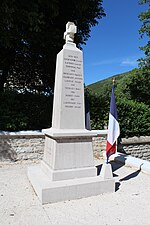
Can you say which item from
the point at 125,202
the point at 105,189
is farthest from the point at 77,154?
the point at 125,202

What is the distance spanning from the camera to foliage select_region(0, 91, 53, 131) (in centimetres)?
686

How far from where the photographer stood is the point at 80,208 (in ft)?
10.8

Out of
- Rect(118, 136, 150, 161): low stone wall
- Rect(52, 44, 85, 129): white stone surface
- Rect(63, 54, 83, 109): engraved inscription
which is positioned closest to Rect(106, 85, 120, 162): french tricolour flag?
Rect(52, 44, 85, 129): white stone surface

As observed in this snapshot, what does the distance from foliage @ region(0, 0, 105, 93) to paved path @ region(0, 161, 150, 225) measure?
5331 mm

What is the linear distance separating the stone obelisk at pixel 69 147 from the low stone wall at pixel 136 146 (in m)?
4.83

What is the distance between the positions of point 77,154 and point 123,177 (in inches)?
64.0

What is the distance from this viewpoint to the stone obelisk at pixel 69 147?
373cm

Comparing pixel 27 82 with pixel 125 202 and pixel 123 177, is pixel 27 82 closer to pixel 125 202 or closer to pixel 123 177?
pixel 123 177

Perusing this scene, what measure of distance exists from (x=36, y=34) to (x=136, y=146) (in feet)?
21.9

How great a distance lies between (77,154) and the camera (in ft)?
13.6

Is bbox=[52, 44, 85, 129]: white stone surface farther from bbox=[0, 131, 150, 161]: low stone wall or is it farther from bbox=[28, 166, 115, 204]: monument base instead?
bbox=[0, 131, 150, 161]: low stone wall

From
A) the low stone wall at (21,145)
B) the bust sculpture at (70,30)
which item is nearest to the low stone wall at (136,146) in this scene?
the low stone wall at (21,145)

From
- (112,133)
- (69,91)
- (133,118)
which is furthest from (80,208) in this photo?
(133,118)

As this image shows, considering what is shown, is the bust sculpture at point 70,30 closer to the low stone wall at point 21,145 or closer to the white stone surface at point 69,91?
the white stone surface at point 69,91
